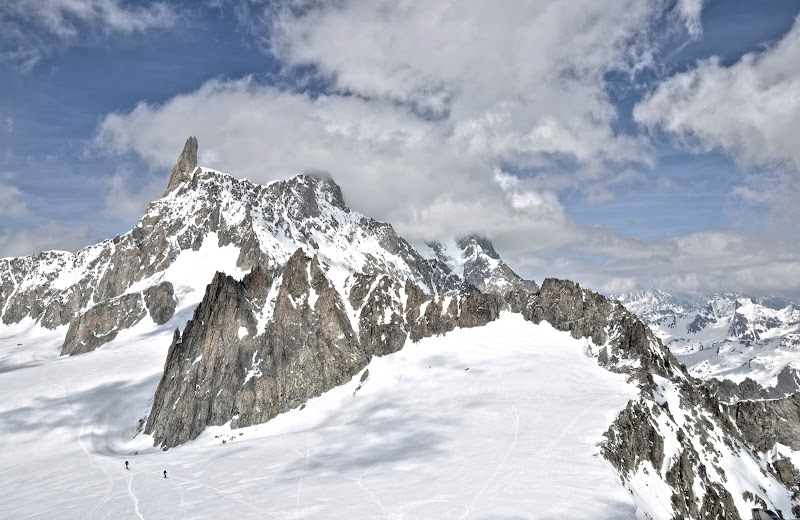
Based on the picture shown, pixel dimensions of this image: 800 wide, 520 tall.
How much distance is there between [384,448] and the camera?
74062 millimetres

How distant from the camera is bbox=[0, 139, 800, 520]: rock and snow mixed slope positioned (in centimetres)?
5931

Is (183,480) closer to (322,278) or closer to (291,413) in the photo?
(291,413)

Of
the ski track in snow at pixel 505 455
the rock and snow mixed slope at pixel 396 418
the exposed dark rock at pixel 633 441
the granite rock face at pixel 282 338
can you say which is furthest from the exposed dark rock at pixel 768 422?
the ski track in snow at pixel 505 455

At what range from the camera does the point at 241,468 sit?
76125 mm

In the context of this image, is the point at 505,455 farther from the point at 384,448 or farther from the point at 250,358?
the point at 250,358

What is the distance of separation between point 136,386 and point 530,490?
417 feet

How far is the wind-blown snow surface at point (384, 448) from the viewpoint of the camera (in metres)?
54.1

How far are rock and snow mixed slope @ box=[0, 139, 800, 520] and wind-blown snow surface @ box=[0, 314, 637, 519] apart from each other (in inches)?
16.0

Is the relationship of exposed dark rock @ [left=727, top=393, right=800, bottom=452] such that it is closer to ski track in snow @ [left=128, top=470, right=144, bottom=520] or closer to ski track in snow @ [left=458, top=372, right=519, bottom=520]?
ski track in snow @ [left=458, top=372, right=519, bottom=520]

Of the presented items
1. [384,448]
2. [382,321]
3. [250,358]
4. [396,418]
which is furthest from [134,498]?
[382,321]

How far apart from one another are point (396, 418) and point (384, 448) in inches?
516

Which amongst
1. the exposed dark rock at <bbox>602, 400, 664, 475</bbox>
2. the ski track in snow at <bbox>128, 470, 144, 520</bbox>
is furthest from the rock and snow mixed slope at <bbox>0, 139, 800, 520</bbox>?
the ski track in snow at <bbox>128, 470, 144, 520</bbox>

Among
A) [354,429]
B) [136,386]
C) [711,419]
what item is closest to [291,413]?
[354,429]

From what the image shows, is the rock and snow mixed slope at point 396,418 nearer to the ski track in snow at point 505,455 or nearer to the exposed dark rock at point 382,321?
the ski track in snow at point 505,455
